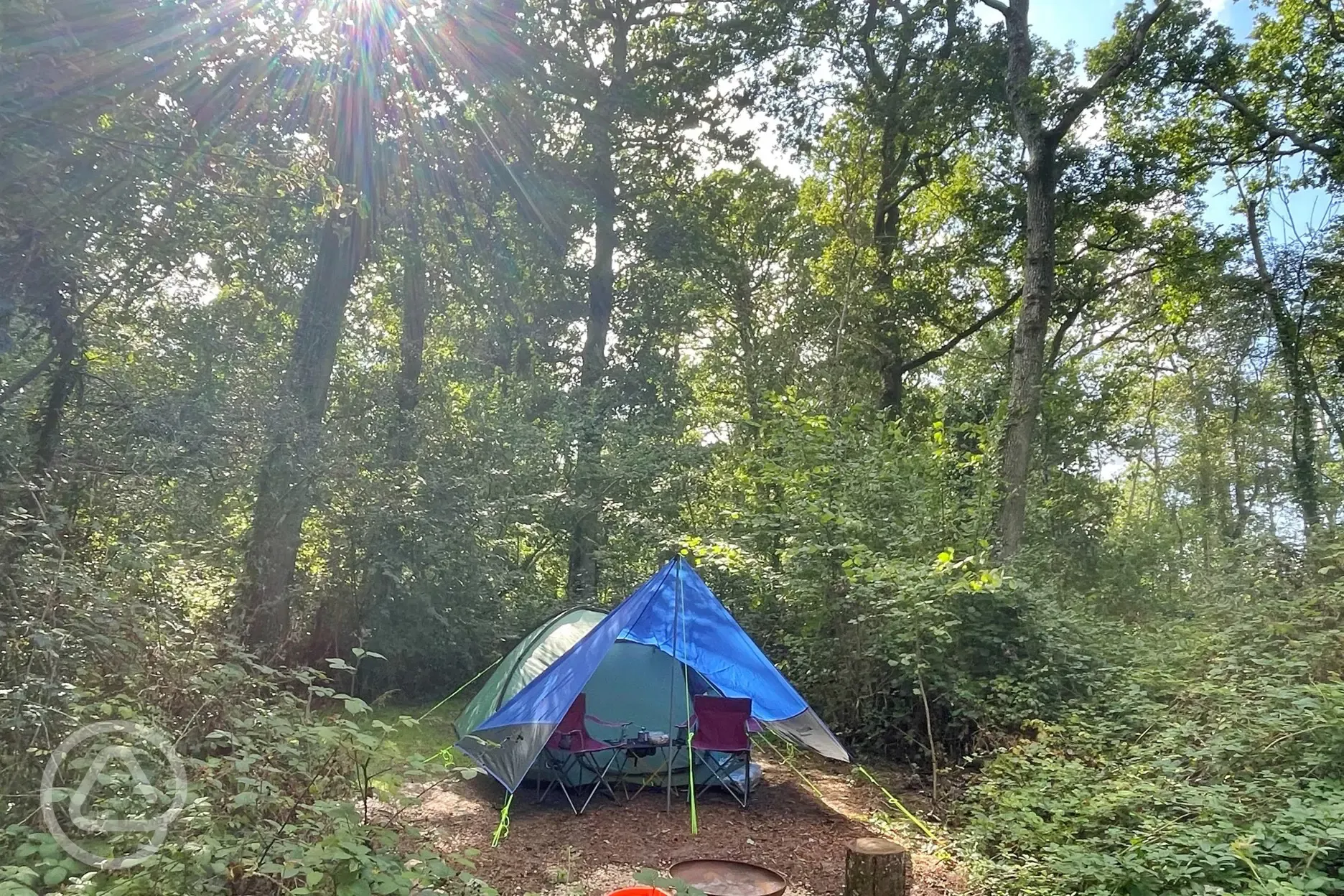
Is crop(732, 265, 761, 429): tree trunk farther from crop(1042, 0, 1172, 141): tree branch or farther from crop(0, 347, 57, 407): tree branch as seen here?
crop(0, 347, 57, 407): tree branch

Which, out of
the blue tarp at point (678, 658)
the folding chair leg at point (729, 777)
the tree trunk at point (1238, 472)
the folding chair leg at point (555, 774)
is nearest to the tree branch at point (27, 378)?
the blue tarp at point (678, 658)

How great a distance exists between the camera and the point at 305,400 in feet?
25.9

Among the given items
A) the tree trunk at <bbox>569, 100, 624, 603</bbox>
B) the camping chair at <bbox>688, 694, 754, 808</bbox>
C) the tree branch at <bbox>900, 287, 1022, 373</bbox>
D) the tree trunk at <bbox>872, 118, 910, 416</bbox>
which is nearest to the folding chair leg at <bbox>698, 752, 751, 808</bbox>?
the camping chair at <bbox>688, 694, 754, 808</bbox>

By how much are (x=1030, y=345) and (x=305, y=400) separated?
26.2 feet

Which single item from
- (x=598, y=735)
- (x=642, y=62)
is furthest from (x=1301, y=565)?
(x=642, y=62)

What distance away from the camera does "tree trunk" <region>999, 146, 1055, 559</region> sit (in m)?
8.30

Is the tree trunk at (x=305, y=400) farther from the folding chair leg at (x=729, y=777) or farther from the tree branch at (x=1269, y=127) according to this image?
the tree branch at (x=1269, y=127)

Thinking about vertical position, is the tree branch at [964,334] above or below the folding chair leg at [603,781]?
above

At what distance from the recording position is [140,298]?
15.2 ft

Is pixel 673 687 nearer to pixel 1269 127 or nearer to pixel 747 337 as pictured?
pixel 747 337

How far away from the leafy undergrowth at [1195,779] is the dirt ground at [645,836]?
0.61 m

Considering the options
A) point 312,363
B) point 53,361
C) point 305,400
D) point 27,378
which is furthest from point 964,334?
point 27,378

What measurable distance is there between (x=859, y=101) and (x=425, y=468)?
8799 mm

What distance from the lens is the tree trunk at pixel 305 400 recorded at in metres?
6.57
